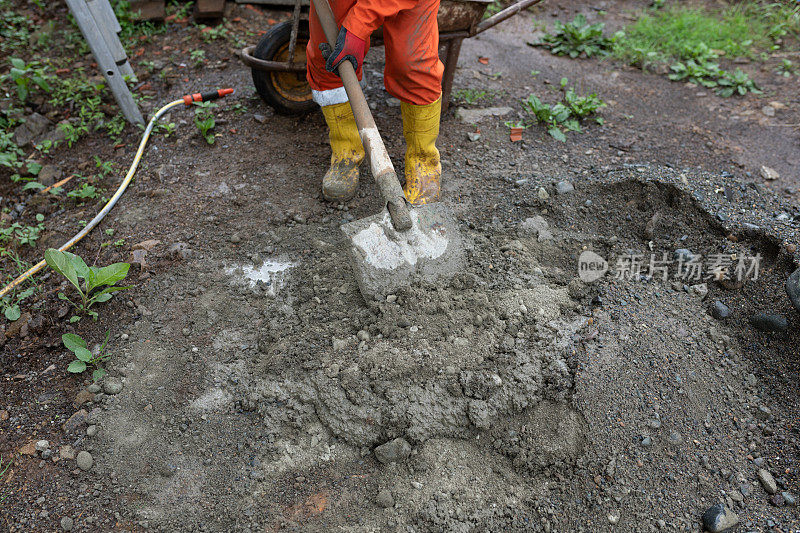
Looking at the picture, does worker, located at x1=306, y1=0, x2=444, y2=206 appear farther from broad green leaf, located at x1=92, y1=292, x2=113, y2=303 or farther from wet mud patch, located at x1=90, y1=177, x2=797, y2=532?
broad green leaf, located at x1=92, y1=292, x2=113, y2=303

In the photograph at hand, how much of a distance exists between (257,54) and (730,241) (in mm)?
3085

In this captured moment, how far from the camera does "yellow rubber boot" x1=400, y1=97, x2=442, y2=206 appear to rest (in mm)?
2895

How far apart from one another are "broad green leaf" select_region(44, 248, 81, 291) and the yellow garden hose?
1.37 feet

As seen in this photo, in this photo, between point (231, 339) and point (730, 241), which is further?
point (730, 241)

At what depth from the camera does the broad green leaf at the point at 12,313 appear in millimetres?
2584

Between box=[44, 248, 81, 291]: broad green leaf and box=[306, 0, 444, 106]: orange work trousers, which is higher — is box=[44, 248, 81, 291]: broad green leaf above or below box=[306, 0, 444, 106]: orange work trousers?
below

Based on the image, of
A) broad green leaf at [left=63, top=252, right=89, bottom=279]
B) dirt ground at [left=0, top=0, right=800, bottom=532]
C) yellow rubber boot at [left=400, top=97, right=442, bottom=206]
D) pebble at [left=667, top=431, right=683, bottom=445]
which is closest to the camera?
dirt ground at [left=0, top=0, right=800, bottom=532]

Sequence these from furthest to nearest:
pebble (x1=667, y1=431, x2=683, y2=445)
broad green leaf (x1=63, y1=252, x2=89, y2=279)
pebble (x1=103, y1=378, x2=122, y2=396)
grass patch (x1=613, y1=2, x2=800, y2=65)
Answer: grass patch (x1=613, y1=2, x2=800, y2=65), broad green leaf (x1=63, y1=252, x2=89, y2=279), pebble (x1=103, y1=378, x2=122, y2=396), pebble (x1=667, y1=431, x2=683, y2=445)

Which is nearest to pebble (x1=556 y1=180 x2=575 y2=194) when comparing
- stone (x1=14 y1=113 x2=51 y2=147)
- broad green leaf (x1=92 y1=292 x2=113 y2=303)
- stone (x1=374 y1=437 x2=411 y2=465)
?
stone (x1=374 y1=437 x2=411 y2=465)

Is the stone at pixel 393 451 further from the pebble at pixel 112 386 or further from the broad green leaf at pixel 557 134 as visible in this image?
the broad green leaf at pixel 557 134

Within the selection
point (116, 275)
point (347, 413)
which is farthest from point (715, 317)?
point (116, 275)

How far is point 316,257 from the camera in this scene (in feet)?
9.26

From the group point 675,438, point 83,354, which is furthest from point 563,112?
point 83,354

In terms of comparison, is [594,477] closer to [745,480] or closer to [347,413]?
[745,480]
